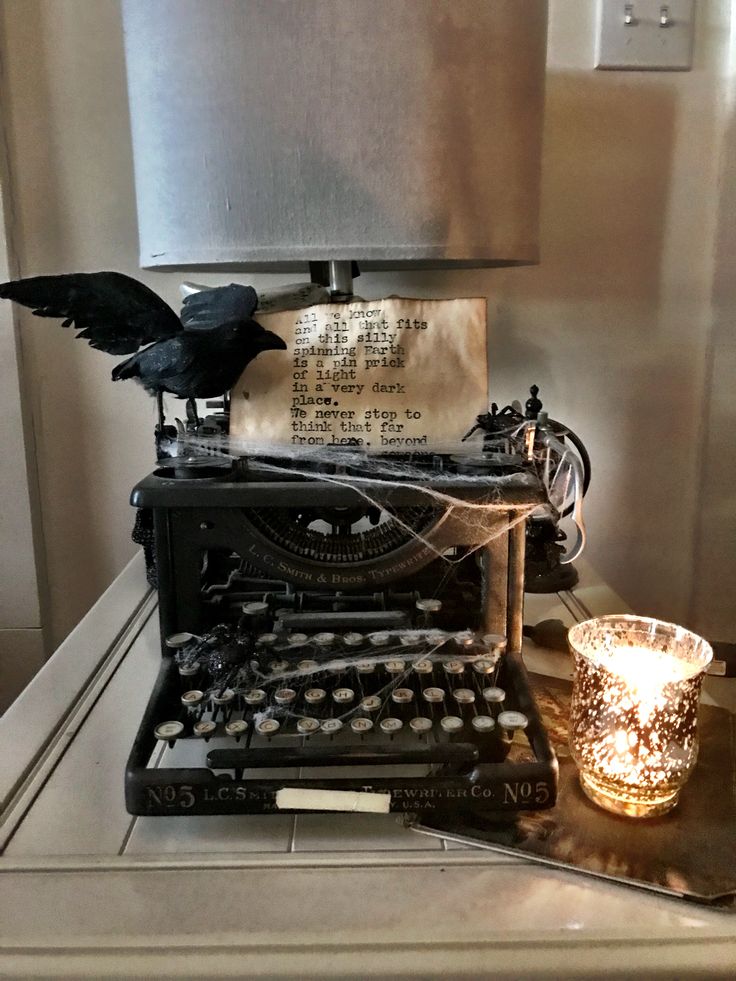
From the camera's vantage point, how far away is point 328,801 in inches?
22.2

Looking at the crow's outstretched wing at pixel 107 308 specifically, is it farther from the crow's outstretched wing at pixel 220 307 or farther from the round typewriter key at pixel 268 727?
the round typewriter key at pixel 268 727

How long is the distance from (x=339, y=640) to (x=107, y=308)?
399mm

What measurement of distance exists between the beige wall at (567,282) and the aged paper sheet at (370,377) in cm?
52

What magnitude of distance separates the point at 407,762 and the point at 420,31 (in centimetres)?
73

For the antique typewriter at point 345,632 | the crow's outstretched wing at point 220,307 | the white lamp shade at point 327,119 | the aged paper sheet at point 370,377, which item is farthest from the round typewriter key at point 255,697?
the white lamp shade at point 327,119

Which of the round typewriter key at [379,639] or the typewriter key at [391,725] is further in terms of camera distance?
Answer: the round typewriter key at [379,639]

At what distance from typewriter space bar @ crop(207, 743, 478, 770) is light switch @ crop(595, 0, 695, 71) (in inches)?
43.0

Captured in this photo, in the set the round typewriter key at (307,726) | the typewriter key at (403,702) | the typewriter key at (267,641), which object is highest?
the typewriter key at (267,641)

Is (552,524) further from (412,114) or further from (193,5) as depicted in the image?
(193,5)

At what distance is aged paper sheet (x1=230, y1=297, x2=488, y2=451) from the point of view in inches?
29.1

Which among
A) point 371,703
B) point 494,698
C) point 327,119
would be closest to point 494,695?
point 494,698

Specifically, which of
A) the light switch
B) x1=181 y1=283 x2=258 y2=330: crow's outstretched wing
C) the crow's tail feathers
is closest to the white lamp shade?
x1=181 y1=283 x2=258 y2=330: crow's outstretched wing

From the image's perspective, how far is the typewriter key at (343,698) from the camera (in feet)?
2.12

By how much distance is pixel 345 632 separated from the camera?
76 centimetres
